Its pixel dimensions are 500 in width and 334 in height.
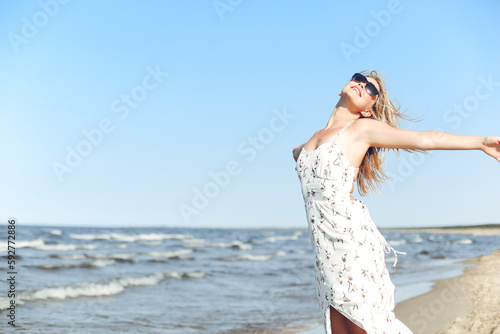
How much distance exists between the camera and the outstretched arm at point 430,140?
2342 millimetres

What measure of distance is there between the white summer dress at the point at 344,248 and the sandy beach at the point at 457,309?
9.30ft

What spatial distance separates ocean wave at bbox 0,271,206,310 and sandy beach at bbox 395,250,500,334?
20.1 feet

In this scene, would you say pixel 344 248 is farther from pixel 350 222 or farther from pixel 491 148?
pixel 491 148

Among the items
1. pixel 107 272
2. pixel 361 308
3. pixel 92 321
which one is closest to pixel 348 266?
pixel 361 308

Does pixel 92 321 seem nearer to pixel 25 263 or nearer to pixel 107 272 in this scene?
pixel 107 272

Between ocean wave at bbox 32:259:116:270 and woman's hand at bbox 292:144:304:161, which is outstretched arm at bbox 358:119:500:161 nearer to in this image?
woman's hand at bbox 292:144:304:161

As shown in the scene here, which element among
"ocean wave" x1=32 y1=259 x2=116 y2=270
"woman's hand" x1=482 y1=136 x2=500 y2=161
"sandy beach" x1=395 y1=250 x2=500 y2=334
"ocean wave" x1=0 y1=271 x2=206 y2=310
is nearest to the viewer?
"woman's hand" x1=482 y1=136 x2=500 y2=161

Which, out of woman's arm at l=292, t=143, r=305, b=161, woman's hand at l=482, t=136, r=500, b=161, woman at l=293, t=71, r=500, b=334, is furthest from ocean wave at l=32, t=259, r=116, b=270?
woman's hand at l=482, t=136, r=500, b=161

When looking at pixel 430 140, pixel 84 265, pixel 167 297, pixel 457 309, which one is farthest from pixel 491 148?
pixel 84 265

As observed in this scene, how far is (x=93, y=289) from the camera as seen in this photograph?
1084 centimetres

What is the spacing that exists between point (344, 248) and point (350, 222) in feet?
0.45

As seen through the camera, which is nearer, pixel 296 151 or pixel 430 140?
pixel 430 140

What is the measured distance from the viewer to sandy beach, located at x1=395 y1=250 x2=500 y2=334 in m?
5.26

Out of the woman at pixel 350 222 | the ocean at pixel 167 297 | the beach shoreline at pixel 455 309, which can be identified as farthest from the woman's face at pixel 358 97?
the ocean at pixel 167 297
